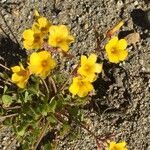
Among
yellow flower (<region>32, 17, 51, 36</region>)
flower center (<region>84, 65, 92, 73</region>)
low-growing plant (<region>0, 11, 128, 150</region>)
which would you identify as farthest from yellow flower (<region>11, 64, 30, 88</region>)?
flower center (<region>84, 65, 92, 73</region>)

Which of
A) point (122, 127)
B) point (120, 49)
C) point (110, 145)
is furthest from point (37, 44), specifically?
point (122, 127)

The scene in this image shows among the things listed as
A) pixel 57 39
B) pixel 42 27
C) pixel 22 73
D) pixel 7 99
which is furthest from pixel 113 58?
pixel 7 99

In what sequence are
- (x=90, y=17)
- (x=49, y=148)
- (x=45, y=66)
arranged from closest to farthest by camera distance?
(x=45, y=66) < (x=49, y=148) < (x=90, y=17)

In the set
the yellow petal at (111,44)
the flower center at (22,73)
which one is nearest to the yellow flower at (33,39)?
the flower center at (22,73)

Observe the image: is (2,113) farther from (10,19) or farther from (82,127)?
(10,19)

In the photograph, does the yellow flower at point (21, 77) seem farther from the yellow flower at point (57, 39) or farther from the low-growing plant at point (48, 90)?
the yellow flower at point (57, 39)

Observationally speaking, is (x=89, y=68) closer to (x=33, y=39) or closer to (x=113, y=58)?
(x=113, y=58)

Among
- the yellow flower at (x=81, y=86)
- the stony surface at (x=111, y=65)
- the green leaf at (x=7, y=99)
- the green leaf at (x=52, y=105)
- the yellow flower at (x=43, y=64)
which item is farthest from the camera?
the stony surface at (x=111, y=65)

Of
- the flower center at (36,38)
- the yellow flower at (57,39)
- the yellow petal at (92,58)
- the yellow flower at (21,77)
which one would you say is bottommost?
the yellow flower at (21,77)
